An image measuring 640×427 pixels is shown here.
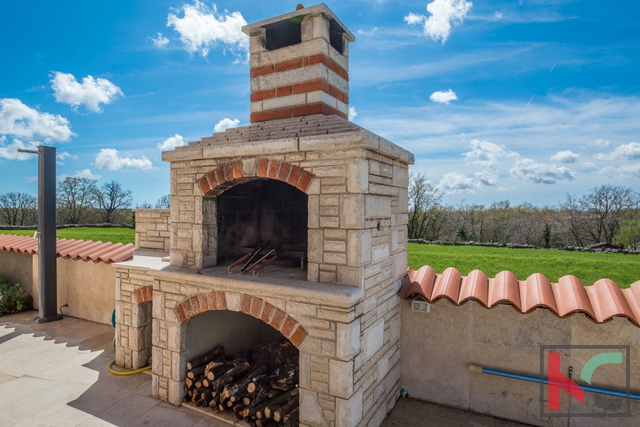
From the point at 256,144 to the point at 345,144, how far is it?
3.79 ft

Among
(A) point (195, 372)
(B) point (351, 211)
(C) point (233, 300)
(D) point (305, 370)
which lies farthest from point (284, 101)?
(A) point (195, 372)

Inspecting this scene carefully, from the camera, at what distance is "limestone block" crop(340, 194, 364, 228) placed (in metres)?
3.73

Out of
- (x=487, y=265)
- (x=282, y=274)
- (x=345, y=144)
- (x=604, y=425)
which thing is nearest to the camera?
(x=345, y=144)

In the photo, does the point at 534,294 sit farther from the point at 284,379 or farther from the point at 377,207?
the point at 284,379

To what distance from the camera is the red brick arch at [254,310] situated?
151 inches

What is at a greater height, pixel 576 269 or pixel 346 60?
pixel 346 60

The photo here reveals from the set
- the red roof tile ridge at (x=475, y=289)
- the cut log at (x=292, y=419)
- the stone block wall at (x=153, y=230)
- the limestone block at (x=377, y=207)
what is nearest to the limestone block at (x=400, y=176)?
the limestone block at (x=377, y=207)

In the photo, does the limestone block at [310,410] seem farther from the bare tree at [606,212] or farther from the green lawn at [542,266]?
the bare tree at [606,212]

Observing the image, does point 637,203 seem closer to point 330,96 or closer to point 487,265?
point 487,265

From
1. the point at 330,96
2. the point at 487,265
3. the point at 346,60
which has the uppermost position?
the point at 346,60

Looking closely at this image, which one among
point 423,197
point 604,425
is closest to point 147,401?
point 604,425

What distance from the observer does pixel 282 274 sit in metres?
4.47

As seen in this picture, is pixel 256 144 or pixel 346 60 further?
pixel 346 60

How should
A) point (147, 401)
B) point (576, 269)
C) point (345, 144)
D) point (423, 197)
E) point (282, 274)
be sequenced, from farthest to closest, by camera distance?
1. point (423, 197)
2. point (576, 269)
3. point (147, 401)
4. point (282, 274)
5. point (345, 144)
